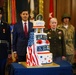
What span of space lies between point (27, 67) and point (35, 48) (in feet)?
0.90

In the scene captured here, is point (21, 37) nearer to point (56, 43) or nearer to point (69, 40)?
point (56, 43)

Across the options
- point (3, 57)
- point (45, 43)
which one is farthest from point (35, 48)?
point (3, 57)

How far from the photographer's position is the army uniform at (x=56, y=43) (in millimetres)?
3549

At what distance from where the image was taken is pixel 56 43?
3.56 meters

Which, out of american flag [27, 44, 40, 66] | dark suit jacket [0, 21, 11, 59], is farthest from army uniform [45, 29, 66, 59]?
dark suit jacket [0, 21, 11, 59]

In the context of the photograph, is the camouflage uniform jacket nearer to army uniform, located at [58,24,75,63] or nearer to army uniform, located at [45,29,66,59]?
army uniform, located at [58,24,75,63]

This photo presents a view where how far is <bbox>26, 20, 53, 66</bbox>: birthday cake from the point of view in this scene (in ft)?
9.57

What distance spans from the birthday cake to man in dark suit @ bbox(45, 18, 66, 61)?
0.53 m

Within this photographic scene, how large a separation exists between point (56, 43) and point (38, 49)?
66cm

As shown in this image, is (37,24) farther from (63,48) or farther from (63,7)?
(63,7)

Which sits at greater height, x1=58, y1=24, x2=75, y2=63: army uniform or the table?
x1=58, y1=24, x2=75, y2=63: army uniform

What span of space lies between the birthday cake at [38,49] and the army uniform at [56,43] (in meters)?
0.53

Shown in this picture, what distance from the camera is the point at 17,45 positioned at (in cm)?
359

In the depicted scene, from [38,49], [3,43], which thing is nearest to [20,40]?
[3,43]
